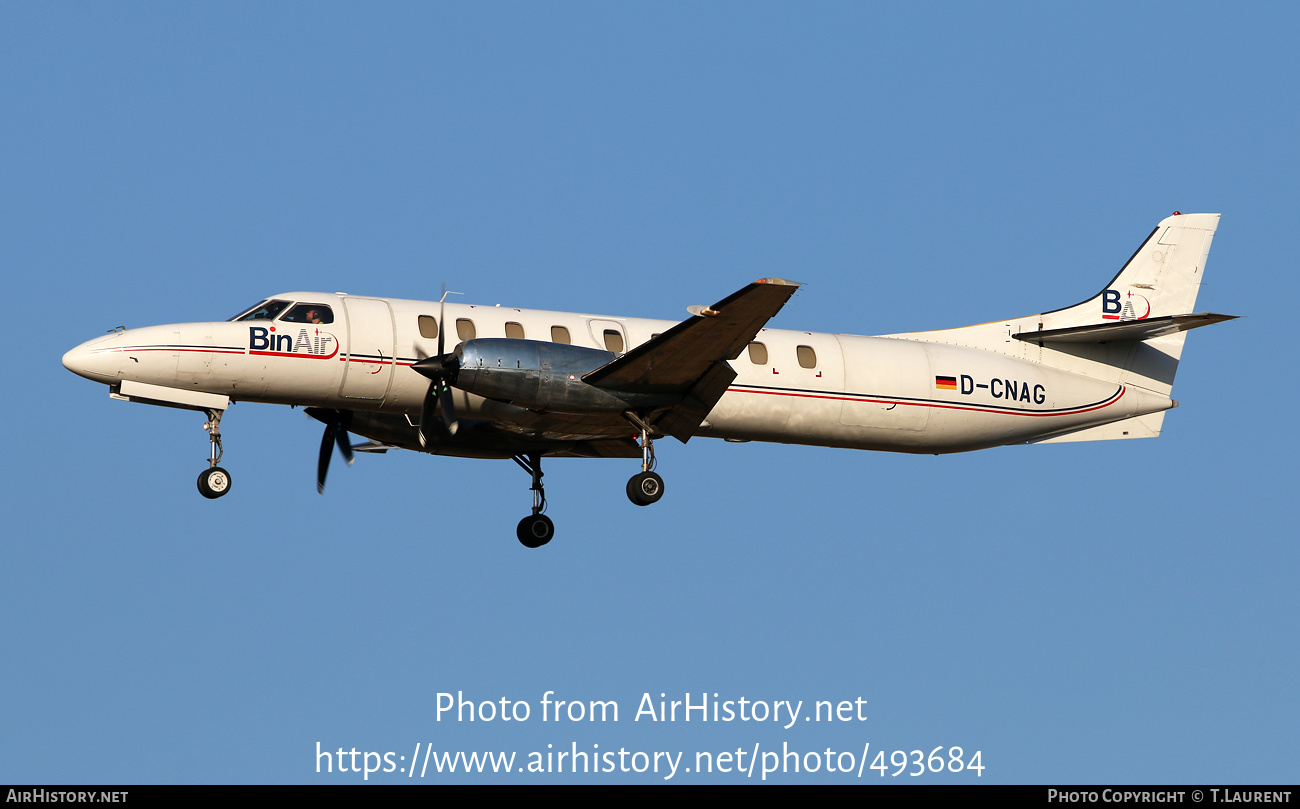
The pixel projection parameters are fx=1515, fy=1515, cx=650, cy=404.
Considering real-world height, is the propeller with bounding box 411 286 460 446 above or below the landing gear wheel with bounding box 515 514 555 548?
above

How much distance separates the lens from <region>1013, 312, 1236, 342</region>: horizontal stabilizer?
26.5 m

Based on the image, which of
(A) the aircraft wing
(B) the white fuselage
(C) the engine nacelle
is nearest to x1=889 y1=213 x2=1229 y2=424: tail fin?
(B) the white fuselage

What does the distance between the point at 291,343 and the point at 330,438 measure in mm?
4409

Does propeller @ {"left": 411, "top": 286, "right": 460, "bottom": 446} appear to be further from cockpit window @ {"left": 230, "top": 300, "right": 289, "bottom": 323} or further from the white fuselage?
cockpit window @ {"left": 230, "top": 300, "right": 289, "bottom": 323}

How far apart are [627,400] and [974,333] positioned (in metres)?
7.69

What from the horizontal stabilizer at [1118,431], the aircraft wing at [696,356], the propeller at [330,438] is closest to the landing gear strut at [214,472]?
the propeller at [330,438]

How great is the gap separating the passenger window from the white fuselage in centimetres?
2

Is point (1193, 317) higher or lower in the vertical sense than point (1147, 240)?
lower

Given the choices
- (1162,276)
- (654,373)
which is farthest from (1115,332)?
Answer: (654,373)

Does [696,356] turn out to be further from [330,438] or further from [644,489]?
[330,438]

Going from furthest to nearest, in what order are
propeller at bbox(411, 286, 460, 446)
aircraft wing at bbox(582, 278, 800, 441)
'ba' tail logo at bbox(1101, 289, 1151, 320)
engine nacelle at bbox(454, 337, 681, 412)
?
'ba' tail logo at bbox(1101, 289, 1151, 320) → propeller at bbox(411, 286, 460, 446) → engine nacelle at bbox(454, 337, 681, 412) → aircraft wing at bbox(582, 278, 800, 441)
